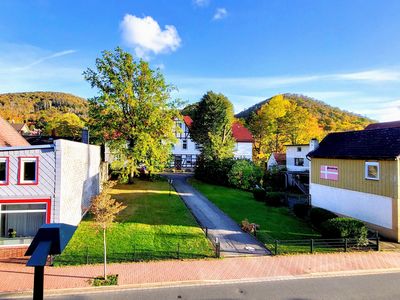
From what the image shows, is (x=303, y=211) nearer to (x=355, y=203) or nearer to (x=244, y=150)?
(x=355, y=203)

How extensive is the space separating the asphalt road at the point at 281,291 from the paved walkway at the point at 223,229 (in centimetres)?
328

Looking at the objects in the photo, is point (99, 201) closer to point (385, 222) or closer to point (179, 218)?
point (179, 218)

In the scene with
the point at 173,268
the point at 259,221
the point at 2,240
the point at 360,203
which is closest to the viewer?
the point at 173,268

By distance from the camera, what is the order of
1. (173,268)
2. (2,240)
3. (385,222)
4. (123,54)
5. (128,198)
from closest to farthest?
(173,268), (2,240), (385,222), (128,198), (123,54)

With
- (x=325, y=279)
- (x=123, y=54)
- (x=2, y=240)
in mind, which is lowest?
(x=325, y=279)

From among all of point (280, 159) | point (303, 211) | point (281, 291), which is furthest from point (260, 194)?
point (281, 291)

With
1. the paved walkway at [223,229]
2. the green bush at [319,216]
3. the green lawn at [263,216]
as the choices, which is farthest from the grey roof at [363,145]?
the paved walkway at [223,229]

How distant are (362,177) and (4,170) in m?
21.5

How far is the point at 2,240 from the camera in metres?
14.0

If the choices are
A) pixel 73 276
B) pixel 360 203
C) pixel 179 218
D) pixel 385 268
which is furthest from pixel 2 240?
pixel 360 203

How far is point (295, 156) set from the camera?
3875cm

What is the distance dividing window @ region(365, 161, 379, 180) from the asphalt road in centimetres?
764

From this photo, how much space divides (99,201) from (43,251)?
8.77 m

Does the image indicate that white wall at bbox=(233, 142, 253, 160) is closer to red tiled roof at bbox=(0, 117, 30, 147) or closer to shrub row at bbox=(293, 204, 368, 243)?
shrub row at bbox=(293, 204, 368, 243)
